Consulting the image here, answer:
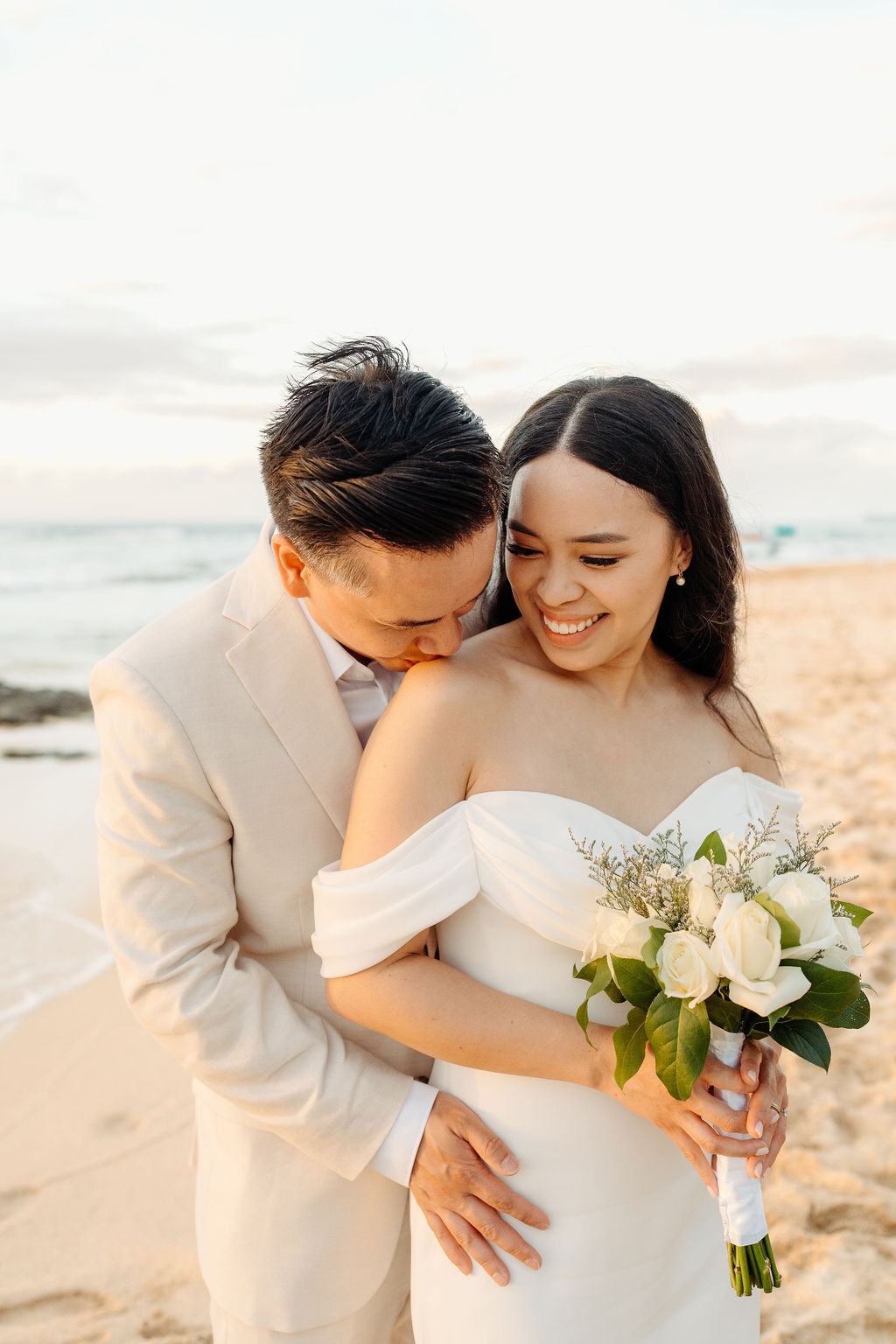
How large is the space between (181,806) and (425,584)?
662mm

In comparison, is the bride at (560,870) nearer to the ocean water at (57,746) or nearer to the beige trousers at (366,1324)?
the beige trousers at (366,1324)

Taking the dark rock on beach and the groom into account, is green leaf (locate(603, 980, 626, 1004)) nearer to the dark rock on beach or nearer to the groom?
the groom

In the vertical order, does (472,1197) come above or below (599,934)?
below

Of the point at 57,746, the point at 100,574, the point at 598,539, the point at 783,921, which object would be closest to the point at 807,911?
the point at 783,921

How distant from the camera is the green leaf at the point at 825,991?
177 cm

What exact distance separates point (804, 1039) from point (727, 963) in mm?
306

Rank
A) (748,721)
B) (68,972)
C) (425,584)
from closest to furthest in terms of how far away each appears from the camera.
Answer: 1. (425,584)
2. (748,721)
3. (68,972)

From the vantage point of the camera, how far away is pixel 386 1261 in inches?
92.5

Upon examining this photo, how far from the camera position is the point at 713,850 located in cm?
186

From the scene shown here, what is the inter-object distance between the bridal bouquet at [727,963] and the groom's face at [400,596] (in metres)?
0.57

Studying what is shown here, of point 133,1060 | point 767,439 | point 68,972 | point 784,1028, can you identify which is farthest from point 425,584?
point 767,439

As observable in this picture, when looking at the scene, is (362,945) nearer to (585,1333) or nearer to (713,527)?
(585,1333)

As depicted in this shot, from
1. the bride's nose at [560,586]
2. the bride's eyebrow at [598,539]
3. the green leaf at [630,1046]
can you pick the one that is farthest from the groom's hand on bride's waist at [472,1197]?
the bride's eyebrow at [598,539]

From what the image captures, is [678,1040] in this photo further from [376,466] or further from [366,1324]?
[366,1324]
